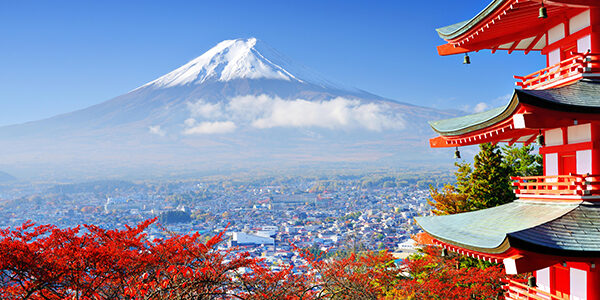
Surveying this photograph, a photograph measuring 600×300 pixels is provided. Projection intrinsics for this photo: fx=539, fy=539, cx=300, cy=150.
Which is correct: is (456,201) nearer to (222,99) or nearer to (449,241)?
(449,241)

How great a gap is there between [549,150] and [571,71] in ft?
3.79

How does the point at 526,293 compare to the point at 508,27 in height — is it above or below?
below

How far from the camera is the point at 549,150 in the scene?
716 centimetres

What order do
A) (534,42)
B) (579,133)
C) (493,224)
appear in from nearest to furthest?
(579,133)
(493,224)
(534,42)

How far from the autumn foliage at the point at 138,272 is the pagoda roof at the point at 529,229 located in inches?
140

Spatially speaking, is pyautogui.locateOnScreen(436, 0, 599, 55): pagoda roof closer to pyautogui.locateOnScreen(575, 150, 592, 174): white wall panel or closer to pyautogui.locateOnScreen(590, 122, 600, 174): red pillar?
pyautogui.locateOnScreen(590, 122, 600, 174): red pillar

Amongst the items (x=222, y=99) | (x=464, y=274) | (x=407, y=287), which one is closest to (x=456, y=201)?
(x=464, y=274)

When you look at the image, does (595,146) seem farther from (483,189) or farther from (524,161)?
(524,161)

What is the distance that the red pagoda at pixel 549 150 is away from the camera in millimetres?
5617

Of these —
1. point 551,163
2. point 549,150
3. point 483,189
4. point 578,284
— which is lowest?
point 578,284

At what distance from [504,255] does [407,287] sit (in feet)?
22.3

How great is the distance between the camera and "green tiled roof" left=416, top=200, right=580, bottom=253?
19.8 ft

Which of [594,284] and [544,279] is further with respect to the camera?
[544,279]

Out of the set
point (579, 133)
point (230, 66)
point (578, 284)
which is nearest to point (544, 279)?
point (578, 284)
